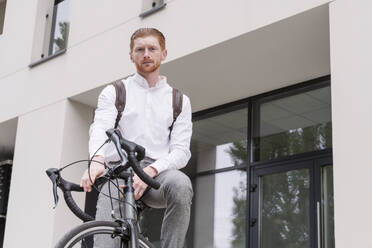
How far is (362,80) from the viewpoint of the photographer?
20.0 feet

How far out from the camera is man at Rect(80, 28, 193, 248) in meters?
3.02

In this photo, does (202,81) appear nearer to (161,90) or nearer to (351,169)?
(351,169)

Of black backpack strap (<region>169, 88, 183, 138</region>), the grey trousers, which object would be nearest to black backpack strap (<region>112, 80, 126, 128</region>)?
black backpack strap (<region>169, 88, 183, 138</region>)

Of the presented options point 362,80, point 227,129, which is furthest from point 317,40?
point 227,129

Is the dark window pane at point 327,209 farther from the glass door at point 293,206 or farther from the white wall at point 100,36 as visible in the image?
the white wall at point 100,36

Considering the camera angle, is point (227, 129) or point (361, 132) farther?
point (227, 129)

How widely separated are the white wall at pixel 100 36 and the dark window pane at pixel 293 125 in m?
1.69

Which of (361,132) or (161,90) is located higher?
(361,132)

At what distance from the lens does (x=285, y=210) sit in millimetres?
8148

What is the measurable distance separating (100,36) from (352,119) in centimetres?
438

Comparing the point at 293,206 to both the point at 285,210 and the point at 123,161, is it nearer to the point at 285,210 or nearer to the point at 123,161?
the point at 285,210

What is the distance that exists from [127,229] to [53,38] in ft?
26.9

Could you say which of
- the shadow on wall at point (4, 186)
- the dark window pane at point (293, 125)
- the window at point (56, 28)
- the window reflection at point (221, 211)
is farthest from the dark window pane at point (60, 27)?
the dark window pane at point (293, 125)

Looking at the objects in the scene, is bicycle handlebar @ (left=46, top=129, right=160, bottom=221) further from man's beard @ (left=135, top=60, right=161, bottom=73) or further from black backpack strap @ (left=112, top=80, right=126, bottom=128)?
man's beard @ (left=135, top=60, right=161, bottom=73)
